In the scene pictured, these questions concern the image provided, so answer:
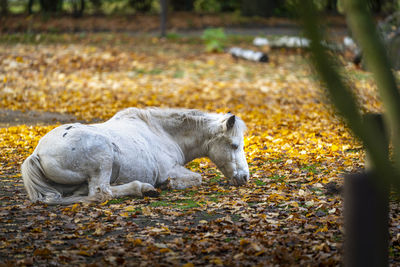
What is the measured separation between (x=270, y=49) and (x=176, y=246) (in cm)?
2118

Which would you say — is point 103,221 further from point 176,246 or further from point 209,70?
point 209,70

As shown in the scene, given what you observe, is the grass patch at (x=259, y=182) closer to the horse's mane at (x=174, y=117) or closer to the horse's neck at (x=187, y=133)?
the horse's neck at (x=187, y=133)

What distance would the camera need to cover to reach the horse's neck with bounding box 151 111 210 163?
8.22m

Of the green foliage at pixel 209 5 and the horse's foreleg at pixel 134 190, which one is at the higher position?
the green foliage at pixel 209 5

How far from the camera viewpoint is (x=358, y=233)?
3.42 meters

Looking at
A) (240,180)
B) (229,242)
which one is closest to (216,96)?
(240,180)

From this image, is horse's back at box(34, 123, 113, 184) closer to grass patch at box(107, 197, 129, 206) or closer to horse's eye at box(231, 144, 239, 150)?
grass patch at box(107, 197, 129, 206)

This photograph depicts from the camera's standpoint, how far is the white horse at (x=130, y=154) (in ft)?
22.4

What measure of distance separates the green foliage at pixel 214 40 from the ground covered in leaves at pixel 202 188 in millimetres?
4779

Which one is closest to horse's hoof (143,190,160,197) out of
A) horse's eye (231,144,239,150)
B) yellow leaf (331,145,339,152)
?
horse's eye (231,144,239,150)

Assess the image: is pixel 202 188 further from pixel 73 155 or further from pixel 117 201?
pixel 73 155

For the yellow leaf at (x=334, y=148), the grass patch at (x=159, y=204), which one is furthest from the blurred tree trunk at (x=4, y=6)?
the grass patch at (x=159, y=204)

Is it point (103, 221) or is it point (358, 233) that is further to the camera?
point (103, 221)

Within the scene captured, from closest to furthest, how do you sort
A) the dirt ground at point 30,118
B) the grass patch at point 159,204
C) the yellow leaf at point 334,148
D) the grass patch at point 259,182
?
the grass patch at point 159,204
the grass patch at point 259,182
the yellow leaf at point 334,148
the dirt ground at point 30,118
